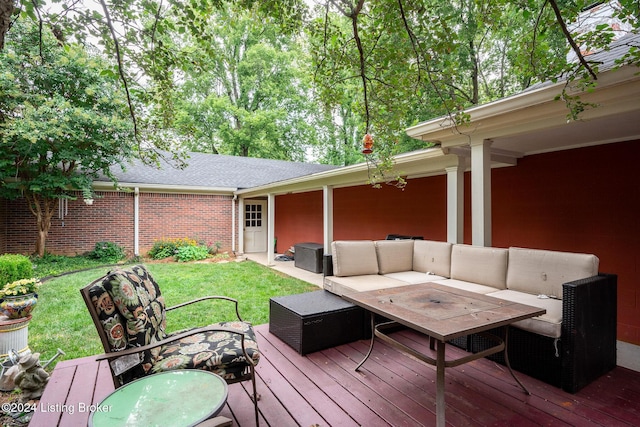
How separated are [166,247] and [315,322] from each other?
8763mm

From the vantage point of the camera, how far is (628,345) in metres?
3.62

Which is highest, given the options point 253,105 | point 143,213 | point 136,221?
point 253,105

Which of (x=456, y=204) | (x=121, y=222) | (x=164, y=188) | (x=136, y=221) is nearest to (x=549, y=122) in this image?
(x=456, y=204)

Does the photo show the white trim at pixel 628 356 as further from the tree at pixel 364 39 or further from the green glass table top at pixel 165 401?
the green glass table top at pixel 165 401

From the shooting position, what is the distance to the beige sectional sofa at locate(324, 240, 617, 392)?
2518mm

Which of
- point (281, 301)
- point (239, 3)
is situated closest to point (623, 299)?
point (281, 301)

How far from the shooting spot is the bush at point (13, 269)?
4.51 meters

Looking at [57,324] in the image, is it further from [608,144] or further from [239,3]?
[608,144]

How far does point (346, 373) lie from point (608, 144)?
4191 mm

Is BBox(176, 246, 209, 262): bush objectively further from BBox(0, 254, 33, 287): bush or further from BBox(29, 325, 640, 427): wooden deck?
BBox(29, 325, 640, 427): wooden deck


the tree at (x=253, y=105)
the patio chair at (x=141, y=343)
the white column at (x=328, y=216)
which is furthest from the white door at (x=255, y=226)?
the patio chair at (x=141, y=343)

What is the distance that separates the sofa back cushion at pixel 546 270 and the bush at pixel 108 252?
409 inches

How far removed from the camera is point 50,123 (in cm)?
692

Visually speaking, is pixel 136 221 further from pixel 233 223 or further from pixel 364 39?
pixel 364 39
